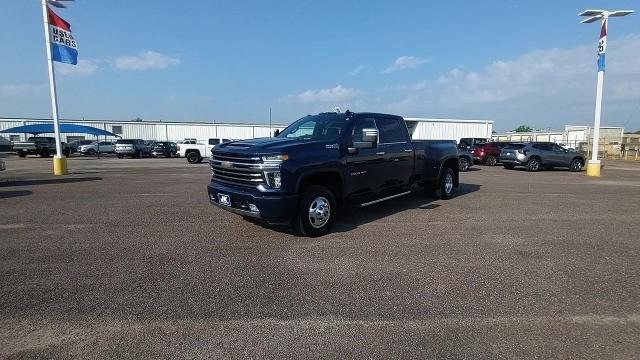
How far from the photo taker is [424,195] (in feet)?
33.4

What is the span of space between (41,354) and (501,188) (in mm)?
12158

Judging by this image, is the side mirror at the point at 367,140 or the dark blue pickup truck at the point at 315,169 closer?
the dark blue pickup truck at the point at 315,169

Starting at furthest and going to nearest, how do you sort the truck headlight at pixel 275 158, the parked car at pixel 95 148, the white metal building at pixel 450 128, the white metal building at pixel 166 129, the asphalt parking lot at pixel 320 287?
the white metal building at pixel 166 129
the white metal building at pixel 450 128
the parked car at pixel 95 148
the truck headlight at pixel 275 158
the asphalt parking lot at pixel 320 287

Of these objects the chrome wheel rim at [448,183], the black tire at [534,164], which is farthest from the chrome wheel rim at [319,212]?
the black tire at [534,164]

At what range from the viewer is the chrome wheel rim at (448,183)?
9.49m

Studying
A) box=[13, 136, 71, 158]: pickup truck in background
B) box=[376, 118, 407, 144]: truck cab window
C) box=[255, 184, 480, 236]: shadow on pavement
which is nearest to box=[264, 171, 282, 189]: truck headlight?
box=[255, 184, 480, 236]: shadow on pavement

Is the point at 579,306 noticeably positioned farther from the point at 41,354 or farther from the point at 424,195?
the point at 424,195

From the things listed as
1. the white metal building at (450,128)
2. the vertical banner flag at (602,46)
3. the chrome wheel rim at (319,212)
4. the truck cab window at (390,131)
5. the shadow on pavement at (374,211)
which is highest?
the vertical banner flag at (602,46)

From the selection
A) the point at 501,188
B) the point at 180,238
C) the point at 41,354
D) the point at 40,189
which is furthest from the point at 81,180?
the point at 501,188

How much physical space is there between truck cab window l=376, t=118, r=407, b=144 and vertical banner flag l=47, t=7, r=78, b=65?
1369 cm

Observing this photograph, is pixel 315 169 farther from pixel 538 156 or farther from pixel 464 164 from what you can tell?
pixel 538 156

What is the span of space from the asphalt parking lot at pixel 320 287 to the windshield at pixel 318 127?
1703 millimetres

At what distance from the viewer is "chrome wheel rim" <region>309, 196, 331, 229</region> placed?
5.82m

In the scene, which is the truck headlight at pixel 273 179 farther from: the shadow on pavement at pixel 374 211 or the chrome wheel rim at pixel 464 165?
the chrome wheel rim at pixel 464 165
